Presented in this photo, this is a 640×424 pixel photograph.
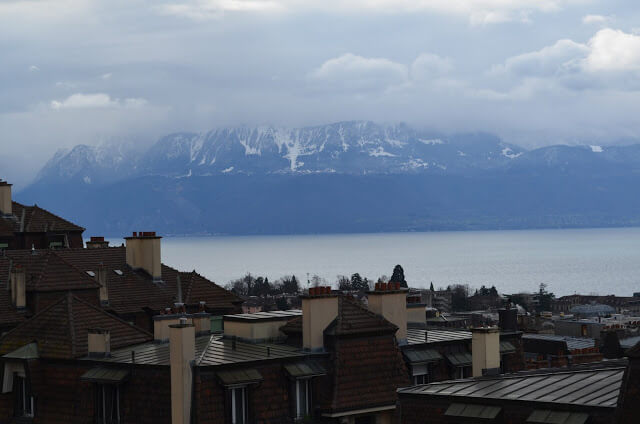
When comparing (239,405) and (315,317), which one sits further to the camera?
(315,317)

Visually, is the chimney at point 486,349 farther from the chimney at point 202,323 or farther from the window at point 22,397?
the window at point 22,397

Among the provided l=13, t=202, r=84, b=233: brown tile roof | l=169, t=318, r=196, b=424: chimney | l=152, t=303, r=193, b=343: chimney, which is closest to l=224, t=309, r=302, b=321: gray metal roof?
l=152, t=303, r=193, b=343: chimney

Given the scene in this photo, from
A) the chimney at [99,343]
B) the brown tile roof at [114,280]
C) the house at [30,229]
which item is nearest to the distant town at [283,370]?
the chimney at [99,343]

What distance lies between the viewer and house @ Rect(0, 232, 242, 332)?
47656 mm

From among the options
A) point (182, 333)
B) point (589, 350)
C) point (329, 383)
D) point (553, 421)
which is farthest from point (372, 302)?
point (589, 350)

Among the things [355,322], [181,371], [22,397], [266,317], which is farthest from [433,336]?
[22,397]

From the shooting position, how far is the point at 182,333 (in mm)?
32969

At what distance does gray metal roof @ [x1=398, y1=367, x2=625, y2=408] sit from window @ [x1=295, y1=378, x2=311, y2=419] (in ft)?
24.5

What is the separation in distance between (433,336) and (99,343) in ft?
43.1

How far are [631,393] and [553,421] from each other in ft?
7.15

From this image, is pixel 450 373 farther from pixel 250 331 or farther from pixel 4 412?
pixel 4 412

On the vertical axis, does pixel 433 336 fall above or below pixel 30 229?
below

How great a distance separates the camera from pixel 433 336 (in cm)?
4375

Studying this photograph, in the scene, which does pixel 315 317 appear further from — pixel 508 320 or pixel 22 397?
pixel 508 320
